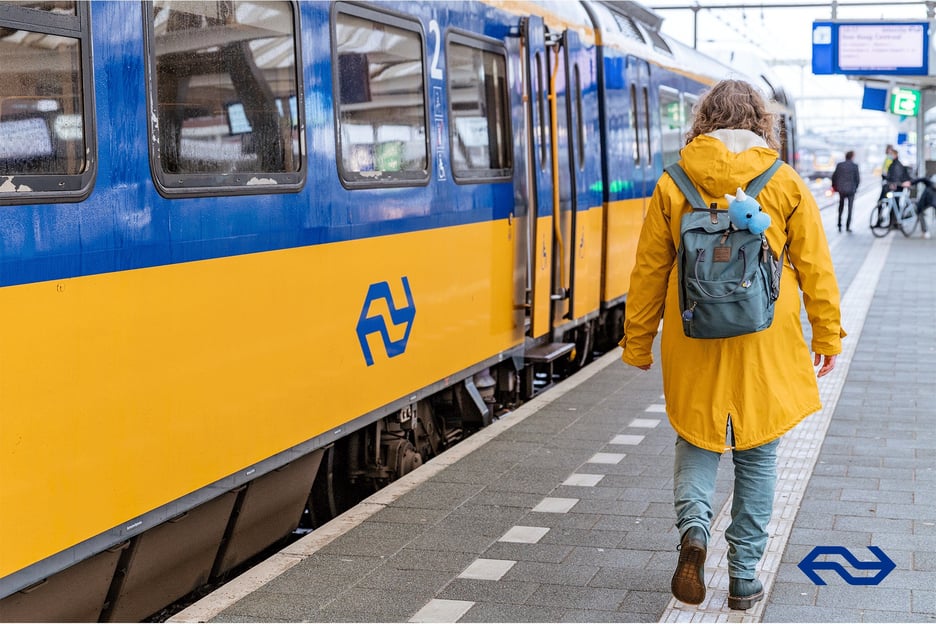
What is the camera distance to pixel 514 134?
873 cm

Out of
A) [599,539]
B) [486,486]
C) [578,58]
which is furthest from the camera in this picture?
[578,58]

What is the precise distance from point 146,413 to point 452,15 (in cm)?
386

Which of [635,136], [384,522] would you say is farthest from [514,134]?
[635,136]

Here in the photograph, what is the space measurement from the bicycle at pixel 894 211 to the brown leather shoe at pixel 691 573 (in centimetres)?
2347

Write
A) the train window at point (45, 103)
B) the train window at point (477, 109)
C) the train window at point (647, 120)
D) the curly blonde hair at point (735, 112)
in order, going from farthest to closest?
the train window at point (647, 120), the train window at point (477, 109), the curly blonde hair at point (735, 112), the train window at point (45, 103)

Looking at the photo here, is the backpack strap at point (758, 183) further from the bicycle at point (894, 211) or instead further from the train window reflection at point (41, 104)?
the bicycle at point (894, 211)

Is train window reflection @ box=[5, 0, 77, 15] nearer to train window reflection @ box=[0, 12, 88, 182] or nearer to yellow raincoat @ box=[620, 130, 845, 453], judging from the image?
train window reflection @ box=[0, 12, 88, 182]

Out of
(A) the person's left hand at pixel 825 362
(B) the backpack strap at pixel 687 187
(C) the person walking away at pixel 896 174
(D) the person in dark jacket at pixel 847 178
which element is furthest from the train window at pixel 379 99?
(D) the person in dark jacket at pixel 847 178

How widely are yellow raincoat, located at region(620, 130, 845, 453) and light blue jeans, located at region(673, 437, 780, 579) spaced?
0.30ft

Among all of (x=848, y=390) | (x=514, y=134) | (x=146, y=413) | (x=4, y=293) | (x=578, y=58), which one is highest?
(x=578, y=58)

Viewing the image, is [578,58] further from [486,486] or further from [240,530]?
[240,530]

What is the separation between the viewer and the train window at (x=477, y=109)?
765cm

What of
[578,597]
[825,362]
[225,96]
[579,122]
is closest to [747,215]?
[825,362]

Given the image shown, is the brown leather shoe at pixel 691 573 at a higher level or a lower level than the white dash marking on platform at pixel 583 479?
higher
